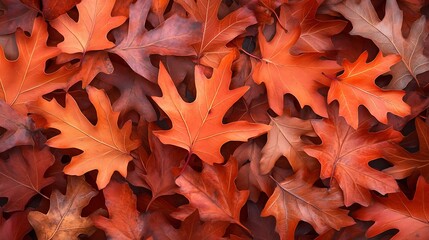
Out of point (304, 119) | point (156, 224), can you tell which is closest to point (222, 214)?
point (156, 224)

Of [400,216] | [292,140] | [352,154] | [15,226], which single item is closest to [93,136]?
[15,226]

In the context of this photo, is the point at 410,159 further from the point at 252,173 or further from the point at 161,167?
the point at 161,167

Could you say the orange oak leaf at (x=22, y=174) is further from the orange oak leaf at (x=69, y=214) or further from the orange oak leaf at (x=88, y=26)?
the orange oak leaf at (x=88, y=26)

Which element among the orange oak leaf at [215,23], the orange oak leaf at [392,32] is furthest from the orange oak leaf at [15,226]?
the orange oak leaf at [392,32]

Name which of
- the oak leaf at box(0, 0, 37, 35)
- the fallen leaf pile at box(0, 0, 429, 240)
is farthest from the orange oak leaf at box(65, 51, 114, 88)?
the oak leaf at box(0, 0, 37, 35)

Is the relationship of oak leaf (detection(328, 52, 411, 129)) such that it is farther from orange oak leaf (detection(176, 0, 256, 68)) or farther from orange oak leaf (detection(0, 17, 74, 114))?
orange oak leaf (detection(0, 17, 74, 114))
